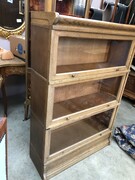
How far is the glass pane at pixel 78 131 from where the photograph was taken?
1.46m

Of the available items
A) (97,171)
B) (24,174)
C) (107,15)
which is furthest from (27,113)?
(107,15)

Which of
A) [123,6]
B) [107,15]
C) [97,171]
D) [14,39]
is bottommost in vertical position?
[97,171]

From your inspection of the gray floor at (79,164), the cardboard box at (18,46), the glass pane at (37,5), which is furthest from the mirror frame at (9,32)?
the gray floor at (79,164)

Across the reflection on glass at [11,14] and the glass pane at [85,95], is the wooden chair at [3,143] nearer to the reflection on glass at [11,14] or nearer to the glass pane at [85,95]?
the glass pane at [85,95]

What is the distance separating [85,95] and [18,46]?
3.47 feet

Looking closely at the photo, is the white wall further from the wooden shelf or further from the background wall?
the wooden shelf

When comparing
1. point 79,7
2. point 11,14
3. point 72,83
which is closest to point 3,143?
point 72,83

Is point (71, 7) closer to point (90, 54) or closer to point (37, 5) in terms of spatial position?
point (37, 5)

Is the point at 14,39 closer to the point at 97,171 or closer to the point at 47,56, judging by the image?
the point at 47,56

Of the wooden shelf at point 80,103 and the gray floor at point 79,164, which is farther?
the gray floor at point 79,164

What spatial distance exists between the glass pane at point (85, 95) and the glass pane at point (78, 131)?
0.20 metres

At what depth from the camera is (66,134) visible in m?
1.58

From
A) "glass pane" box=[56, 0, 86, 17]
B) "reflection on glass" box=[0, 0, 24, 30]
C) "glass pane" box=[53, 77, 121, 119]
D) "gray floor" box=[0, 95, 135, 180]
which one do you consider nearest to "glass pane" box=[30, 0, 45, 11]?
"glass pane" box=[56, 0, 86, 17]

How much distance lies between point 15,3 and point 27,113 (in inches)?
57.8
